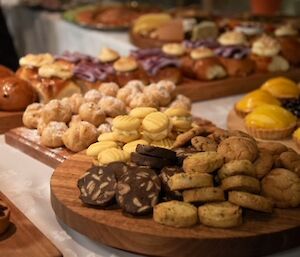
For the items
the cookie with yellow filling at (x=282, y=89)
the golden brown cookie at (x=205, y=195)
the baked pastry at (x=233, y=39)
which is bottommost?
the baked pastry at (x=233, y=39)

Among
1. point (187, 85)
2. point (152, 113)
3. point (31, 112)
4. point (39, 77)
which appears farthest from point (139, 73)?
point (152, 113)

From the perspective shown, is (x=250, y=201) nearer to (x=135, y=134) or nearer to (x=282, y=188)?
(x=282, y=188)

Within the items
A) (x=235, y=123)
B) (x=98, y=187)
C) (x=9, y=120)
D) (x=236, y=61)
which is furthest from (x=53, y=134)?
(x=236, y=61)

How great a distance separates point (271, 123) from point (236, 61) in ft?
2.00

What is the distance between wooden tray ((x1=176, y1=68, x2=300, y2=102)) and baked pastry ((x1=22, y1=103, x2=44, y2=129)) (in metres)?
0.54

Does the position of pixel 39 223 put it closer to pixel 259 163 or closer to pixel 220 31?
pixel 259 163

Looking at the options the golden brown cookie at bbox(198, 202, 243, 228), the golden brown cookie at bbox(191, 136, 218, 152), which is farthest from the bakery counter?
the golden brown cookie at bbox(198, 202, 243, 228)

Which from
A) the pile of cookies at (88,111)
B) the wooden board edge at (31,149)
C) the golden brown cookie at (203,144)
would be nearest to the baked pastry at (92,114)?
the pile of cookies at (88,111)

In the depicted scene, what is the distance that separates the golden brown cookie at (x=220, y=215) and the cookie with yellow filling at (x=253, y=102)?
29.3 inches

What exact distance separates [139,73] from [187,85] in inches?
6.6

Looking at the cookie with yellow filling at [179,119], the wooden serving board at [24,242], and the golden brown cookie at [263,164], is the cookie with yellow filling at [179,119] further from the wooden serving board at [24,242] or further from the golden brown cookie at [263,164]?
the wooden serving board at [24,242]

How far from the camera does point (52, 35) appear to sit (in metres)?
3.31

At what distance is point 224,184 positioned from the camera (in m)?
1.02

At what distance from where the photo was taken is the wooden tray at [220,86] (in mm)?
1989
